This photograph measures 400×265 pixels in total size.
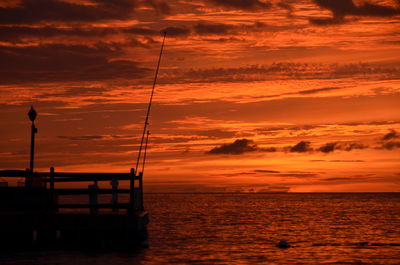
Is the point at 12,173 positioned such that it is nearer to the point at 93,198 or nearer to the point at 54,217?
the point at 54,217

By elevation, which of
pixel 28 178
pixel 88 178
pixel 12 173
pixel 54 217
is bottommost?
pixel 54 217

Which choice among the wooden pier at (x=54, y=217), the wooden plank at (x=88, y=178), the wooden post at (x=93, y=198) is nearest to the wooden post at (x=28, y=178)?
the wooden pier at (x=54, y=217)

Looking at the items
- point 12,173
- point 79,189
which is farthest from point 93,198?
point 12,173

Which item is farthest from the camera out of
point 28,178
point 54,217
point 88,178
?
point 88,178

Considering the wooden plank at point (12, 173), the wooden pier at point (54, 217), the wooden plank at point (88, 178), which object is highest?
the wooden plank at point (12, 173)

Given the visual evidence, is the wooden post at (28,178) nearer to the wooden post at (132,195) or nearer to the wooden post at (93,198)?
the wooden post at (93,198)

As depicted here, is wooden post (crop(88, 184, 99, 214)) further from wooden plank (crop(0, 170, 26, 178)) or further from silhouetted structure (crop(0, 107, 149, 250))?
wooden plank (crop(0, 170, 26, 178))

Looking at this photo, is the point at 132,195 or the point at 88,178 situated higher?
the point at 88,178

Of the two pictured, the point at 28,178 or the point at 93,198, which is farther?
the point at 28,178

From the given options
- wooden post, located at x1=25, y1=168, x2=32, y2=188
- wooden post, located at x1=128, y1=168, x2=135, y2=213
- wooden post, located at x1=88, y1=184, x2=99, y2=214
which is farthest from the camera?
wooden post, located at x1=25, y1=168, x2=32, y2=188

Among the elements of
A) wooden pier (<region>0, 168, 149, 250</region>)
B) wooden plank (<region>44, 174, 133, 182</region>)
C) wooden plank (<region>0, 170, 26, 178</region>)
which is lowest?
wooden pier (<region>0, 168, 149, 250</region>)

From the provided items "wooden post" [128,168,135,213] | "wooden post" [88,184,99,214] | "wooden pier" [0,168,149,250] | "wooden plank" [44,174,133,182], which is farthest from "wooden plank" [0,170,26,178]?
"wooden post" [128,168,135,213]

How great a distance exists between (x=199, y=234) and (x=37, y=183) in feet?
77.6

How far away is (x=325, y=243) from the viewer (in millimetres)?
45219
